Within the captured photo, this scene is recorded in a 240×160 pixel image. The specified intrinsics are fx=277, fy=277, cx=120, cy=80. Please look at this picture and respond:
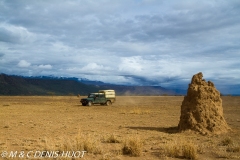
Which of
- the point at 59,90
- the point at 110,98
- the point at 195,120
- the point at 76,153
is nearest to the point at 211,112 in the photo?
the point at 195,120

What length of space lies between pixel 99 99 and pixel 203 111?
31.4 metres

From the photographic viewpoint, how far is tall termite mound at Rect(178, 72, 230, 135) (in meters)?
15.7

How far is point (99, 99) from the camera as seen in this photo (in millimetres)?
46281

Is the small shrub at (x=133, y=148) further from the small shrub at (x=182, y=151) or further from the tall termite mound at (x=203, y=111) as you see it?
the tall termite mound at (x=203, y=111)

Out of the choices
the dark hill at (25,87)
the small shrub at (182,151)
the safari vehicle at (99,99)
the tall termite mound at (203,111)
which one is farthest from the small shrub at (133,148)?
the dark hill at (25,87)

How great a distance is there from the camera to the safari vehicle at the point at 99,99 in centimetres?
4488

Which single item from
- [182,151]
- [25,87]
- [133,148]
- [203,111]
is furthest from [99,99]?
[25,87]

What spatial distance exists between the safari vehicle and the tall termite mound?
2921 cm

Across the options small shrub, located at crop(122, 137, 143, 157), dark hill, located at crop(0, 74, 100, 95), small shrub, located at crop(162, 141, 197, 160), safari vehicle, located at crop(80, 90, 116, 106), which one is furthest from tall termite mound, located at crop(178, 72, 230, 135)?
dark hill, located at crop(0, 74, 100, 95)

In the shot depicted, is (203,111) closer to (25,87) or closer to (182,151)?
(182,151)

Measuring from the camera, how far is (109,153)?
33.3ft

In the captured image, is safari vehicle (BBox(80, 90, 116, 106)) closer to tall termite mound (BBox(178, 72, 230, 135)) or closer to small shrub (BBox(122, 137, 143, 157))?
tall termite mound (BBox(178, 72, 230, 135))

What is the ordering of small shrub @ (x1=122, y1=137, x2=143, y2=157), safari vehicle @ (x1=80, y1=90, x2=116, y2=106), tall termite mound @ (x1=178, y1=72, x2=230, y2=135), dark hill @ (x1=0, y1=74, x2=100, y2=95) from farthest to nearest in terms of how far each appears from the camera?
dark hill @ (x1=0, y1=74, x2=100, y2=95), safari vehicle @ (x1=80, y1=90, x2=116, y2=106), tall termite mound @ (x1=178, y1=72, x2=230, y2=135), small shrub @ (x1=122, y1=137, x2=143, y2=157)

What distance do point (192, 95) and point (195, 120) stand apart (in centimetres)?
171
